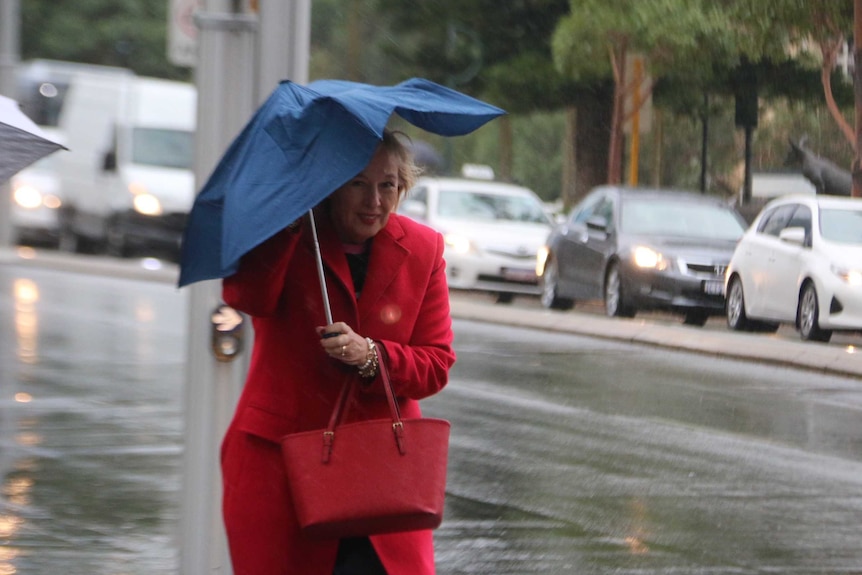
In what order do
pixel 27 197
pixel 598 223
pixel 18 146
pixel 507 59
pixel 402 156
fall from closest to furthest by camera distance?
pixel 402 156, pixel 18 146, pixel 507 59, pixel 598 223, pixel 27 197

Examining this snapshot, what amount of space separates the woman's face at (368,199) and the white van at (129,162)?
22848mm

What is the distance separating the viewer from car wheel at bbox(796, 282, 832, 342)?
12.9m

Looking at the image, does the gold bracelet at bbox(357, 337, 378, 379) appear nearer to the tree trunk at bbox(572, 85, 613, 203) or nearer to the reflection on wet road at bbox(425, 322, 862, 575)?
the reflection on wet road at bbox(425, 322, 862, 575)

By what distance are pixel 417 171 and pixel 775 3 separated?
25.3 feet

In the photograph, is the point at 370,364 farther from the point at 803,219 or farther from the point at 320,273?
the point at 803,219

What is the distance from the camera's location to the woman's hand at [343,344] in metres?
3.54

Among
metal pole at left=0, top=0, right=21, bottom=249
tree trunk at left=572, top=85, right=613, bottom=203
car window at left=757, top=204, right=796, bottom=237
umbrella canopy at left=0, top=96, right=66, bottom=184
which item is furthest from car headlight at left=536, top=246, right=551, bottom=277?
umbrella canopy at left=0, top=96, right=66, bottom=184

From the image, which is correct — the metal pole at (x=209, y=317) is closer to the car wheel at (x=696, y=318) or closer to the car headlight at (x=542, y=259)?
the car wheel at (x=696, y=318)

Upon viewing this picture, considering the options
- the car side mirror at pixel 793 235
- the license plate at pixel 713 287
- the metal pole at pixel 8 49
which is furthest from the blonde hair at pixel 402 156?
the metal pole at pixel 8 49

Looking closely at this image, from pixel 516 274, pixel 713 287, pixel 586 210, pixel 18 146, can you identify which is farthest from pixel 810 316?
pixel 18 146

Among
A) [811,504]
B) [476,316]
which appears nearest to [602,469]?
[811,504]

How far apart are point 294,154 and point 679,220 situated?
40.8 ft

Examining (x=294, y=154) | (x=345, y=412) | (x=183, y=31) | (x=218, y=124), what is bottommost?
(x=345, y=412)

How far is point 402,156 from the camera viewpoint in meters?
3.78
